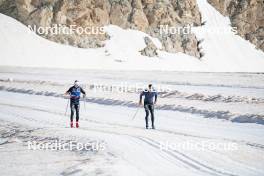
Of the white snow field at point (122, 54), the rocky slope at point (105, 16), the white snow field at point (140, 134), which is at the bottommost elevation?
the white snow field at point (140, 134)

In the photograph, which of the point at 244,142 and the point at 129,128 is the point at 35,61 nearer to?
the point at 129,128

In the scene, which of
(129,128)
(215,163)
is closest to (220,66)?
(129,128)

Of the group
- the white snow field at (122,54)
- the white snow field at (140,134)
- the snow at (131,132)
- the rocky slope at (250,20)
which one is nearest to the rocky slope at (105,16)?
the white snow field at (122,54)

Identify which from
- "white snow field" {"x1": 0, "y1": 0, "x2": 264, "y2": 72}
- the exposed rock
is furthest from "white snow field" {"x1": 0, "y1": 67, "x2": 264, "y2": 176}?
the exposed rock

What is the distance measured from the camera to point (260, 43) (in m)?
102

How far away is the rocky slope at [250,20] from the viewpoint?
102750 millimetres

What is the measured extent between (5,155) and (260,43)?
96.9 metres

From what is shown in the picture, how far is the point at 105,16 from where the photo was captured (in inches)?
3359

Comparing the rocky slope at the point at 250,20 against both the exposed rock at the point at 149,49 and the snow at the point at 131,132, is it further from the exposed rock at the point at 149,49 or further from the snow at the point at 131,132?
the snow at the point at 131,132

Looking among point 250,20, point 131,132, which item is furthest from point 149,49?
point 131,132

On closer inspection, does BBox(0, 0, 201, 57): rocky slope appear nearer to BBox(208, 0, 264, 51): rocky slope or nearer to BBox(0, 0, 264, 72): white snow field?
BBox(0, 0, 264, 72): white snow field

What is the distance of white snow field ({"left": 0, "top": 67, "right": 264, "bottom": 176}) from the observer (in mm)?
11766

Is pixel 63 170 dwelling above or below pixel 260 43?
below

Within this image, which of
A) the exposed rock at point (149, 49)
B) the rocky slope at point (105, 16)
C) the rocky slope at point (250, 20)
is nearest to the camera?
the rocky slope at point (105, 16)
